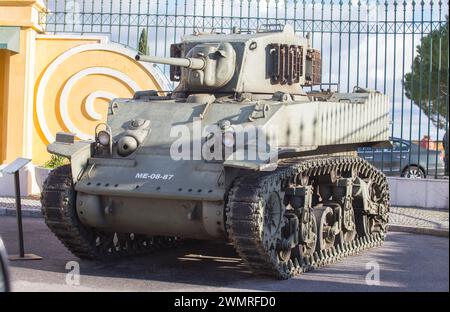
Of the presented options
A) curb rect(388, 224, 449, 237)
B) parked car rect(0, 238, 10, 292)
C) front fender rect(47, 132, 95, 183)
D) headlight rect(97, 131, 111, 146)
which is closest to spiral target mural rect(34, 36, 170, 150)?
curb rect(388, 224, 449, 237)

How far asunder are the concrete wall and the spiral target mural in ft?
18.3

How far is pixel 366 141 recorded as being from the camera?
35.0 feet

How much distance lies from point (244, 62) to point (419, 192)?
7018mm

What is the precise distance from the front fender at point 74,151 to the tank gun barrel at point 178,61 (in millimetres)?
1158

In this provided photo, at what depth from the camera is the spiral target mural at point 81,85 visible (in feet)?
51.6

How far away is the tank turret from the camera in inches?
368

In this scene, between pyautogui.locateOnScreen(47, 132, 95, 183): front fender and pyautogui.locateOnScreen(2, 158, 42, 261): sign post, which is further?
pyautogui.locateOnScreen(2, 158, 42, 261): sign post

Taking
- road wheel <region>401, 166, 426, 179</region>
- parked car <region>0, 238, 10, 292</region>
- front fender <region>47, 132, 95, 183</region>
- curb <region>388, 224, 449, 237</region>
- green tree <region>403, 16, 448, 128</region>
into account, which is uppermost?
green tree <region>403, 16, 448, 128</region>

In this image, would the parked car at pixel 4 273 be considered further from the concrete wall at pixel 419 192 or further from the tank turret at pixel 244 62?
the concrete wall at pixel 419 192

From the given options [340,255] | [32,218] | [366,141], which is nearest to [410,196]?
[366,141]

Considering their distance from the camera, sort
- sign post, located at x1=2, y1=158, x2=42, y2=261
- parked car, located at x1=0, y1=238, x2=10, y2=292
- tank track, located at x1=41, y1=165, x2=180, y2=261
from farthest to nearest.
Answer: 1. sign post, located at x1=2, y1=158, x2=42, y2=261
2. tank track, located at x1=41, y1=165, x2=180, y2=261
3. parked car, located at x1=0, y1=238, x2=10, y2=292
